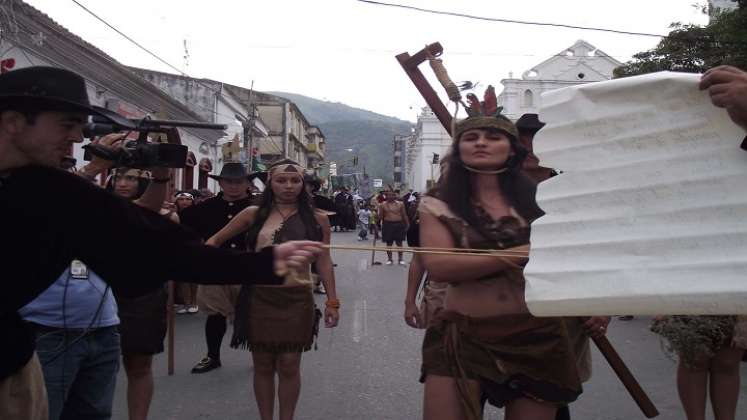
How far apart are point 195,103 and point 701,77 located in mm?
29065

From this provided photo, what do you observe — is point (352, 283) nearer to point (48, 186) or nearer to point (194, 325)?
point (194, 325)

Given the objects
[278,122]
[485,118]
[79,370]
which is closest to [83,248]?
[79,370]

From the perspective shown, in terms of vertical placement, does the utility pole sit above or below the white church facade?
below

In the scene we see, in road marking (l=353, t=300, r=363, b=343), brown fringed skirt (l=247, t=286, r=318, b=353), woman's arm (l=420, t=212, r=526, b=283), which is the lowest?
road marking (l=353, t=300, r=363, b=343)

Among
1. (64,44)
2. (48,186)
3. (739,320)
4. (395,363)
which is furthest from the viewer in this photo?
(64,44)

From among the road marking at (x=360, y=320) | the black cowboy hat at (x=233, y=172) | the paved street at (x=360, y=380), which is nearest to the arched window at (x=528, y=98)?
the road marking at (x=360, y=320)

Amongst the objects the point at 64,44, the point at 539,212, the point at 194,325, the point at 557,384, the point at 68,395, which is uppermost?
the point at 64,44

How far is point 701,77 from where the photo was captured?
1.94m

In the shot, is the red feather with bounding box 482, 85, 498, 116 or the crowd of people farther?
the red feather with bounding box 482, 85, 498, 116

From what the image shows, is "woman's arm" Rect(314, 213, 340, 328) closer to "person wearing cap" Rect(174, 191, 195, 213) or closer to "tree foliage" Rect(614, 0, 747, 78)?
"person wearing cap" Rect(174, 191, 195, 213)

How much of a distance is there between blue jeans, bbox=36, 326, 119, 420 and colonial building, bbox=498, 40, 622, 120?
3639 centimetres

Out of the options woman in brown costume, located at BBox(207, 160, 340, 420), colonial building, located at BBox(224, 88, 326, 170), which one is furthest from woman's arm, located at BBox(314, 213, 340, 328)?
colonial building, located at BBox(224, 88, 326, 170)

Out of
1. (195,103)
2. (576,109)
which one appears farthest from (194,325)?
(195,103)

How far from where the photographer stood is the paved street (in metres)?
4.63
